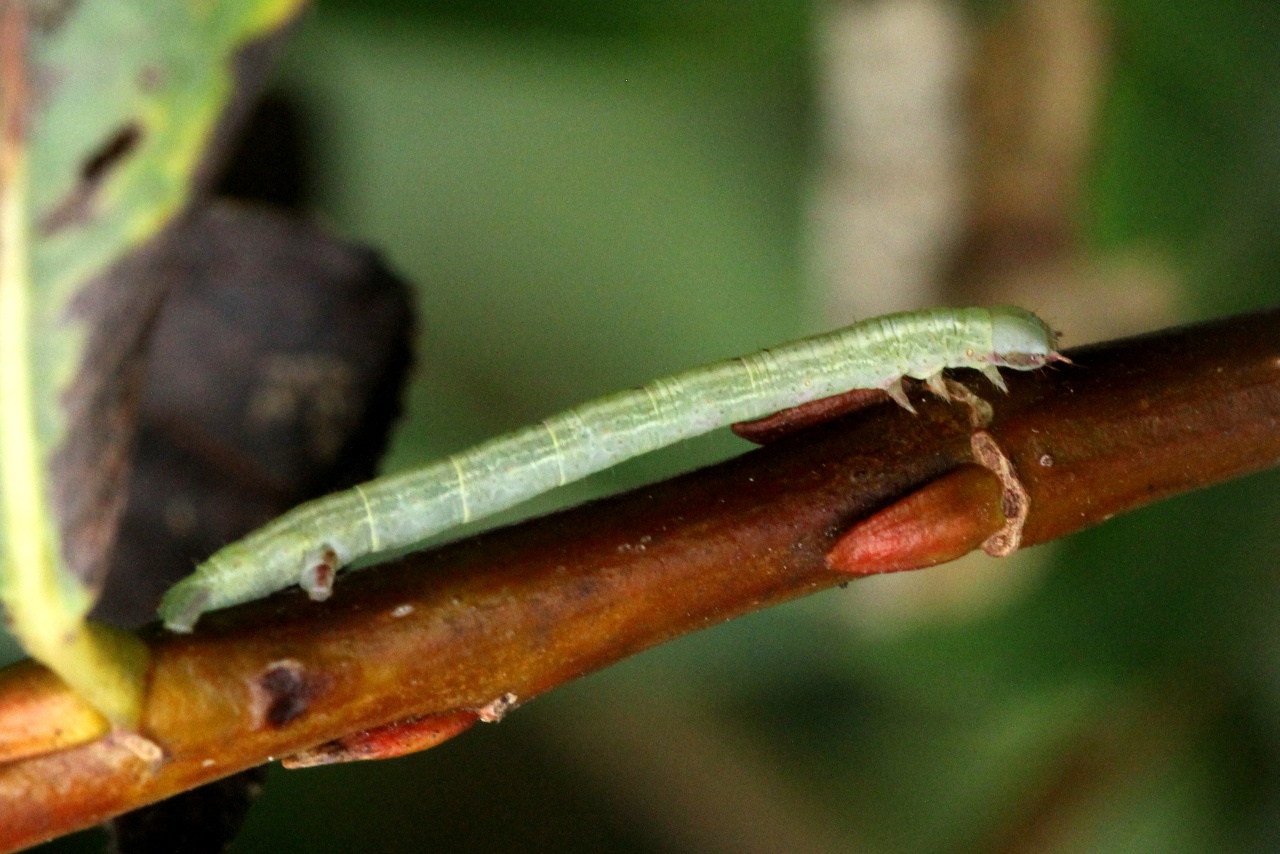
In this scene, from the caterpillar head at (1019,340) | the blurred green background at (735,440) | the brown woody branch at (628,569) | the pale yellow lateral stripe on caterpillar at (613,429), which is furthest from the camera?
the blurred green background at (735,440)

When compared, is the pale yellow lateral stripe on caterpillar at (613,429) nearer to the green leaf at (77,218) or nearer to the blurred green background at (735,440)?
the green leaf at (77,218)

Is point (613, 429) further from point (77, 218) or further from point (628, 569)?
point (77, 218)

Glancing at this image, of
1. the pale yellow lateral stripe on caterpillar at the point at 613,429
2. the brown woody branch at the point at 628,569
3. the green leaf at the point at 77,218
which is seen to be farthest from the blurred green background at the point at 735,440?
the green leaf at the point at 77,218

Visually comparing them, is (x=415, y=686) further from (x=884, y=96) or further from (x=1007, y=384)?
(x=884, y=96)

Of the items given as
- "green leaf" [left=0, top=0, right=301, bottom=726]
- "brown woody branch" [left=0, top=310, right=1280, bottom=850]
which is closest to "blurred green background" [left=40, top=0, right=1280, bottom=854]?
"brown woody branch" [left=0, top=310, right=1280, bottom=850]

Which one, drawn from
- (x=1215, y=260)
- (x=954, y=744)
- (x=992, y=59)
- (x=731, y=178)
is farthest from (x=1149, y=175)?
(x=954, y=744)

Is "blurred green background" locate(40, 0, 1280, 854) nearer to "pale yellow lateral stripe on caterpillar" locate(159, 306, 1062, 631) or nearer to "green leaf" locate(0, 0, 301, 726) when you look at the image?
"pale yellow lateral stripe on caterpillar" locate(159, 306, 1062, 631)

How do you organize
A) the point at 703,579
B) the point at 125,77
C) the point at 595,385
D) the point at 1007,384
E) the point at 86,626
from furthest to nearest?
the point at 595,385
the point at 1007,384
the point at 703,579
the point at 86,626
the point at 125,77

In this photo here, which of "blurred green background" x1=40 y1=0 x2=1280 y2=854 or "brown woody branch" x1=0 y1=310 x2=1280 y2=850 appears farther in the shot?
"blurred green background" x1=40 y1=0 x2=1280 y2=854
